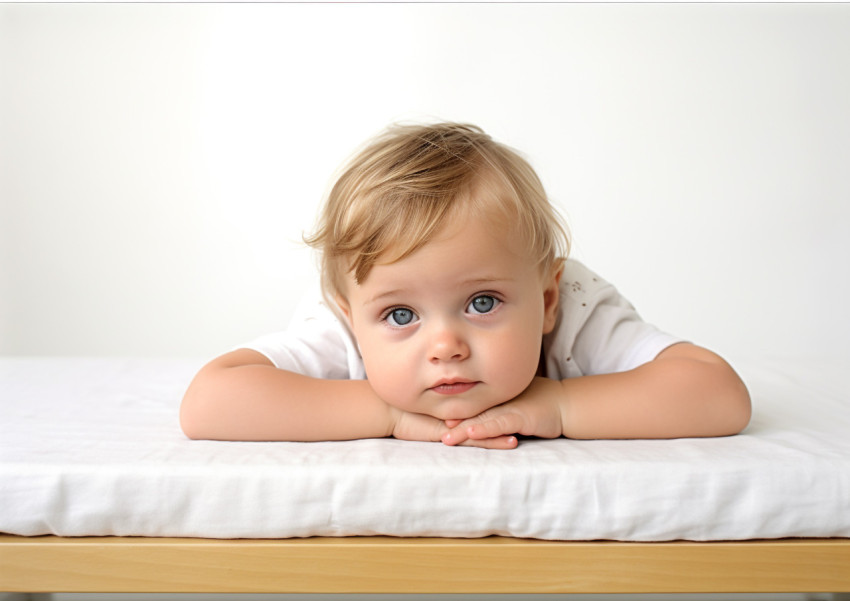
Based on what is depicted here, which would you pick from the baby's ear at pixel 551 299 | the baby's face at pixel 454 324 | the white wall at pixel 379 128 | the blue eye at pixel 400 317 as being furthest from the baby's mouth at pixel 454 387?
the white wall at pixel 379 128

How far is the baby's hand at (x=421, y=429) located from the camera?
1.26m

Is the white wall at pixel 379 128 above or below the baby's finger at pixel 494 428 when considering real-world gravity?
above

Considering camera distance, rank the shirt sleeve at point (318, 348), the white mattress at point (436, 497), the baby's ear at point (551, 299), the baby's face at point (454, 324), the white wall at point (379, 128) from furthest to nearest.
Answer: the white wall at point (379, 128)
the shirt sleeve at point (318, 348)
the baby's ear at point (551, 299)
the baby's face at point (454, 324)
the white mattress at point (436, 497)

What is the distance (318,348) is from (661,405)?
643mm

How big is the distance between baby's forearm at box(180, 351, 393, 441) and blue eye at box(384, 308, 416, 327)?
0.13m

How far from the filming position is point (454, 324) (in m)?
1.22

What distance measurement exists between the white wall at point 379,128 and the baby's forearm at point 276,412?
2.28 m

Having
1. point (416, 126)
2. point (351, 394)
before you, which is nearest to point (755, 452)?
point (351, 394)

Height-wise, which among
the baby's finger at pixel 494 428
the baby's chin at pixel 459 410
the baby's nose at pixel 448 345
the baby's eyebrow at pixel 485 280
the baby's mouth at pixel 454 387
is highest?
the baby's eyebrow at pixel 485 280

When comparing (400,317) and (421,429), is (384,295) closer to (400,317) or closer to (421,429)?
(400,317)

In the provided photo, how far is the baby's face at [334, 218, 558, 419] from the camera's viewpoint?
1.21m

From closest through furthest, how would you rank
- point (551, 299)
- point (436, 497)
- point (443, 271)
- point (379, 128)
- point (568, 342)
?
point (436, 497) → point (443, 271) → point (551, 299) → point (568, 342) → point (379, 128)

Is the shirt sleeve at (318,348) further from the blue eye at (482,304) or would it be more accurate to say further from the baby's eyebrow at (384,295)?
the blue eye at (482,304)

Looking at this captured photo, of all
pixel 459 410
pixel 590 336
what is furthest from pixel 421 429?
pixel 590 336
